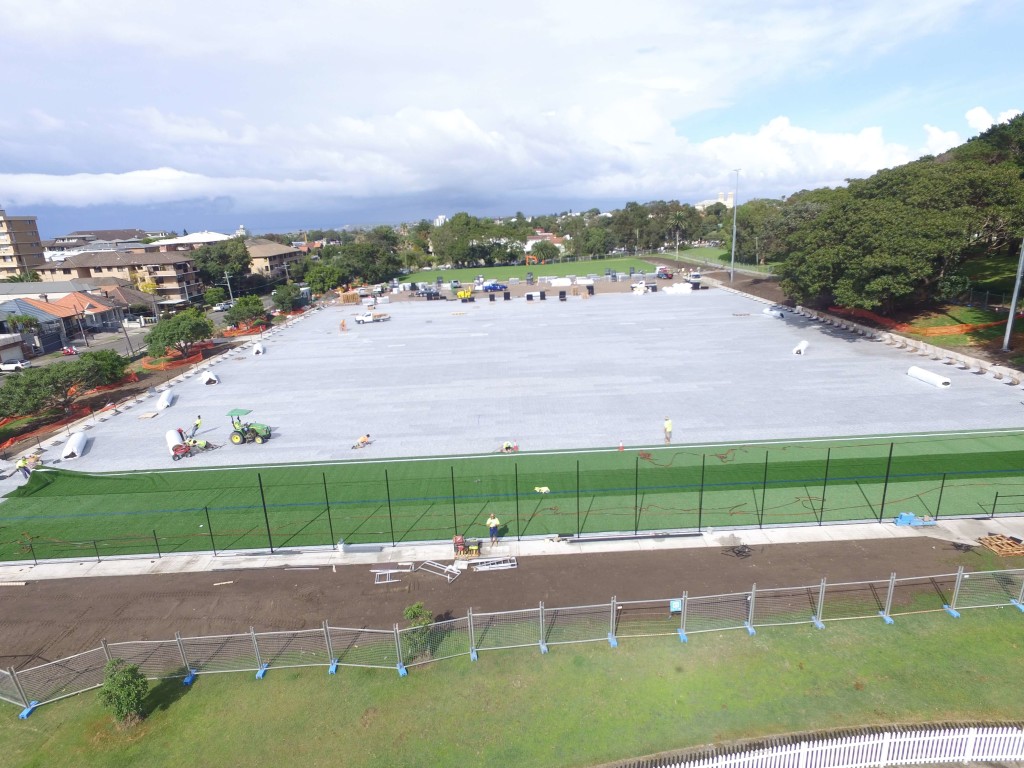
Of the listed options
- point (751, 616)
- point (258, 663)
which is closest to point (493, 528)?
point (258, 663)

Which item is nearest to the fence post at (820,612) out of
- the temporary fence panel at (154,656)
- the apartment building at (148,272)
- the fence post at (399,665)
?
the fence post at (399,665)

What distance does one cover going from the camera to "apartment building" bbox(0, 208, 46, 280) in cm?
11325

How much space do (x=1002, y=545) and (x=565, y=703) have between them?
16.3m

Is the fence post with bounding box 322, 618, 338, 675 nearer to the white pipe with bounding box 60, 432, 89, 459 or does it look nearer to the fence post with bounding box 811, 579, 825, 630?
the fence post with bounding box 811, 579, 825, 630

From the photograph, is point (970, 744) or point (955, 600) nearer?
point (970, 744)

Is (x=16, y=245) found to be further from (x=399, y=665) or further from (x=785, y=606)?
(x=785, y=606)

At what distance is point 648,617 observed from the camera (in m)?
16.8

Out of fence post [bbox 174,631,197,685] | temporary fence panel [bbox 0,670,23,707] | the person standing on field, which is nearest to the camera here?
temporary fence panel [bbox 0,670,23,707]

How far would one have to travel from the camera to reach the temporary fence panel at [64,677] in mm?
15211

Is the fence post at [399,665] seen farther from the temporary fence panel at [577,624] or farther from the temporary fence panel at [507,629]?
the temporary fence panel at [577,624]

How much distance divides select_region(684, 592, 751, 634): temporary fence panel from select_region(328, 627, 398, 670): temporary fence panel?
8.32m

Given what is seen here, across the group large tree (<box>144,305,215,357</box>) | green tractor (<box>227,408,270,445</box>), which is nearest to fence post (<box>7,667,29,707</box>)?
green tractor (<box>227,408,270,445</box>)

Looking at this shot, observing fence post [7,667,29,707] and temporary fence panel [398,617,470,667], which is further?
temporary fence panel [398,617,470,667]

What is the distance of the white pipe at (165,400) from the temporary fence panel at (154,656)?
1070 inches
